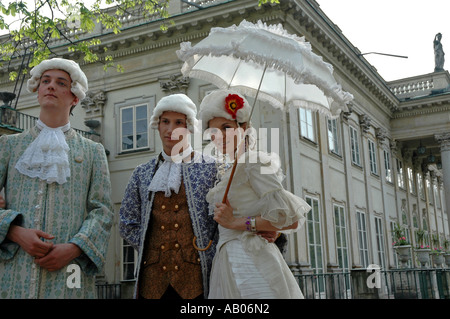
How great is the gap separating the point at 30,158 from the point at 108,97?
13.8 metres

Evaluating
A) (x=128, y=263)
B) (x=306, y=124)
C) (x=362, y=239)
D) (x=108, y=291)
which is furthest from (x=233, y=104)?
(x=362, y=239)

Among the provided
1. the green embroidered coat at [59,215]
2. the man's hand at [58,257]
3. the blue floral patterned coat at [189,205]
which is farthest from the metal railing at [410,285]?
the man's hand at [58,257]

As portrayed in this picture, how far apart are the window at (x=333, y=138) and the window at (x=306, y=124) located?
1511mm

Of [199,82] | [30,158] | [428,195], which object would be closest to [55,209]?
[30,158]

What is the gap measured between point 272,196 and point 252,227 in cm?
21

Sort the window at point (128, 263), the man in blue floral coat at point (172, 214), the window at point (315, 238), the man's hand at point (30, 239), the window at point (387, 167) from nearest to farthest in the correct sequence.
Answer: the man's hand at point (30, 239) → the man in blue floral coat at point (172, 214) → the window at point (315, 238) → the window at point (128, 263) → the window at point (387, 167)

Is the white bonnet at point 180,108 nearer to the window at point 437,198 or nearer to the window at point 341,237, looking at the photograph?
the window at point 341,237

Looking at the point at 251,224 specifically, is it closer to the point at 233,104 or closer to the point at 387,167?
the point at 233,104

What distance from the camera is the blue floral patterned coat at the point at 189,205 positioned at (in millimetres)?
3086

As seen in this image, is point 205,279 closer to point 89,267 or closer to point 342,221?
point 89,267

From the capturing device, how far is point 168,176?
3246 millimetres

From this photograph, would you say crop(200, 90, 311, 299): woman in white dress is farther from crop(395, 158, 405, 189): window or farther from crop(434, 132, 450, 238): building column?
crop(395, 158, 405, 189): window

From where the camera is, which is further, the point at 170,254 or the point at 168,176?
the point at 168,176

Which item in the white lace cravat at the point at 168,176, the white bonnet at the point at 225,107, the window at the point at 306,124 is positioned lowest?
the white lace cravat at the point at 168,176
